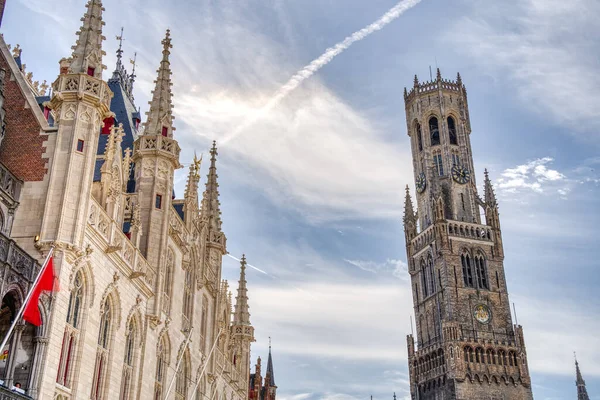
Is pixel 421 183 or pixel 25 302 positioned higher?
pixel 421 183

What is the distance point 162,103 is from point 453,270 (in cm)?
8550

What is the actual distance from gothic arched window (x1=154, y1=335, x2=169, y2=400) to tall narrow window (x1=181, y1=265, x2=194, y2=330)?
3585 millimetres

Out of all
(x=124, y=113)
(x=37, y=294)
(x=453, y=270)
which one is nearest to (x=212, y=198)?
(x=124, y=113)

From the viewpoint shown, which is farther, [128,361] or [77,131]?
[128,361]

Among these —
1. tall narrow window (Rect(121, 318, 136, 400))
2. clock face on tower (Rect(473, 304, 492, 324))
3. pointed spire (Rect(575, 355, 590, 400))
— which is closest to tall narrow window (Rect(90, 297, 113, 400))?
tall narrow window (Rect(121, 318, 136, 400))

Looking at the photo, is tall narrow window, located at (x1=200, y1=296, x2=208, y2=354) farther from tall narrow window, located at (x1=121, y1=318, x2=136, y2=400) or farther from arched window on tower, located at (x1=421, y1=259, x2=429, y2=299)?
arched window on tower, located at (x1=421, y1=259, x2=429, y2=299)

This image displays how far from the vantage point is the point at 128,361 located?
103ft

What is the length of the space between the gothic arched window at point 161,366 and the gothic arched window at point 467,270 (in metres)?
88.4

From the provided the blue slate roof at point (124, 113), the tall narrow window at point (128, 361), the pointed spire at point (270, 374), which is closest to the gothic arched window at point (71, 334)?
the tall narrow window at point (128, 361)

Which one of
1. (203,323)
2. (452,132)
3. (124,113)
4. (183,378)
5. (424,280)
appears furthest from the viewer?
(452,132)

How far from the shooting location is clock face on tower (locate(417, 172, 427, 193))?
425ft

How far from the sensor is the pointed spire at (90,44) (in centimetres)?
2900

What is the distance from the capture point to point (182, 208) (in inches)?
1738

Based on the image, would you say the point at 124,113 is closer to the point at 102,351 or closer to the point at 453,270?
the point at 102,351
